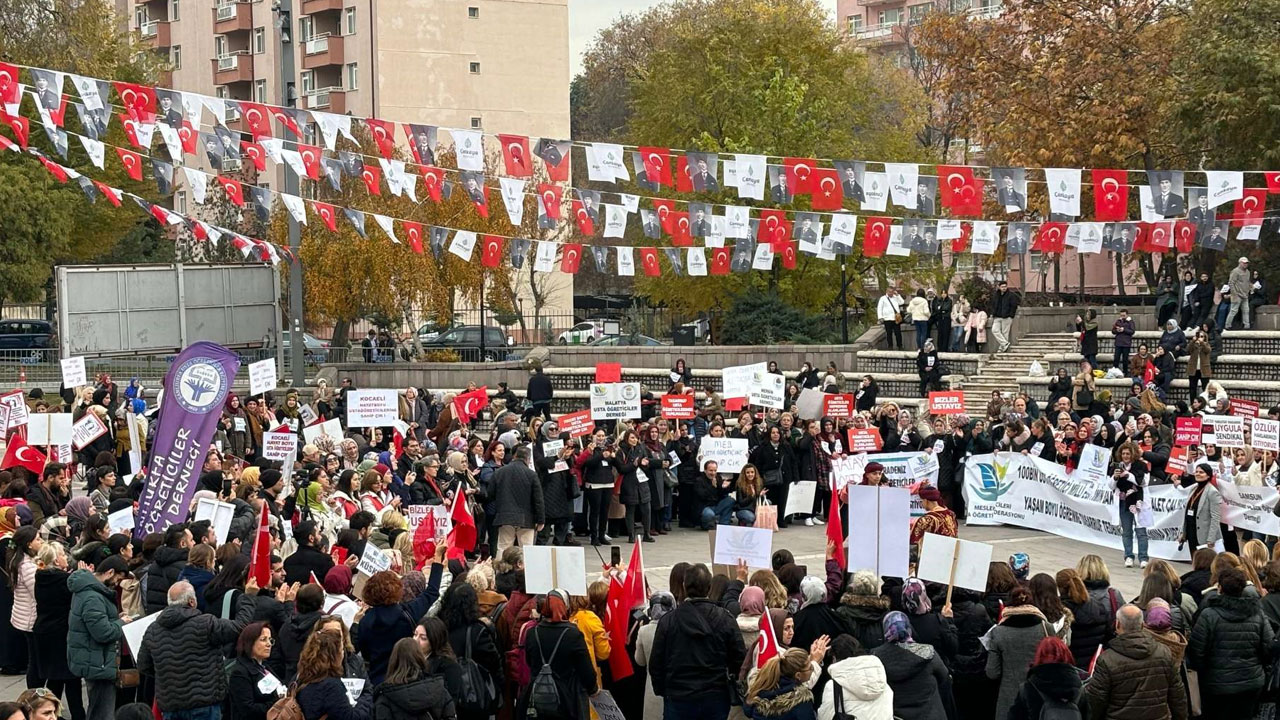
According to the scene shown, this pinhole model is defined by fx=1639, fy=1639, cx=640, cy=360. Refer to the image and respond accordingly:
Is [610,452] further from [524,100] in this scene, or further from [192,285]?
[524,100]

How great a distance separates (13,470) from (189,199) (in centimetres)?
5272

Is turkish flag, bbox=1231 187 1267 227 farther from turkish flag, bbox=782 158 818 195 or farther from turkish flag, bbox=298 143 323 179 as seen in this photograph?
turkish flag, bbox=298 143 323 179

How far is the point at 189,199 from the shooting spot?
6719 cm

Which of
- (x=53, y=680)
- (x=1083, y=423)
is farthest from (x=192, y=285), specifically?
(x=53, y=680)

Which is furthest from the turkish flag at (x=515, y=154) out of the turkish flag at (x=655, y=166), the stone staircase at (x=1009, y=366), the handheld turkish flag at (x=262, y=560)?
the handheld turkish flag at (x=262, y=560)

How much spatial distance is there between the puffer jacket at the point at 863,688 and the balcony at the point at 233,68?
Result: 6004 cm

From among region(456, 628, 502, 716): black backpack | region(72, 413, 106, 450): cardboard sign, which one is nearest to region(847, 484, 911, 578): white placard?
region(456, 628, 502, 716): black backpack

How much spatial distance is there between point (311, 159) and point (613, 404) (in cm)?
587

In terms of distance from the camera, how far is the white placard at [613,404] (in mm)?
22531

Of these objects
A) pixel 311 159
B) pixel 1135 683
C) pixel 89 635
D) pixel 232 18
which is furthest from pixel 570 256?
pixel 232 18

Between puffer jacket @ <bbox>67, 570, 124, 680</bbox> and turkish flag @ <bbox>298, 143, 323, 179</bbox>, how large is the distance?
13.4m

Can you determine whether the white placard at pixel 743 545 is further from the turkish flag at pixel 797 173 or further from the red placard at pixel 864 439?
the turkish flag at pixel 797 173

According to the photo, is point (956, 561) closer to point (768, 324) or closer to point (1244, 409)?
point (1244, 409)

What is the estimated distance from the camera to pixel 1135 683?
9367mm
